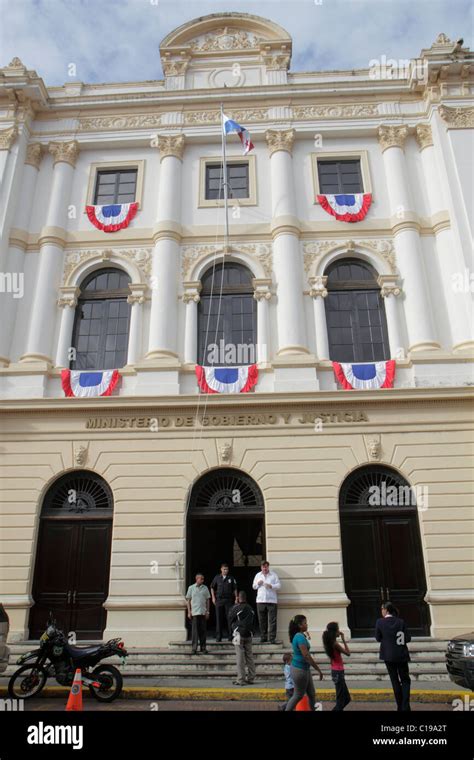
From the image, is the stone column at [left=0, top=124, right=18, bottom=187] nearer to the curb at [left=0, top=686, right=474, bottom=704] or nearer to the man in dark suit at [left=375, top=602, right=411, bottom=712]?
the curb at [left=0, top=686, right=474, bottom=704]

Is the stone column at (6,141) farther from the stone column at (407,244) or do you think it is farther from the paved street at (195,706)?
the paved street at (195,706)

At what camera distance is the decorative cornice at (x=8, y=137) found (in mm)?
19031

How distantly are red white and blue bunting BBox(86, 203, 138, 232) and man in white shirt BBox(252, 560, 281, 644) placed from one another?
11569 millimetres

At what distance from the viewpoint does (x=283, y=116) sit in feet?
64.5

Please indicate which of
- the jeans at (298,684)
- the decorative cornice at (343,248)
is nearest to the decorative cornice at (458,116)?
the decorative cornice at (343,248)

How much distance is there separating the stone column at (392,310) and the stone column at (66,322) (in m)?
9.48

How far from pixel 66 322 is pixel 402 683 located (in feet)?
43.4

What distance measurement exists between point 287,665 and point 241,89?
1844 cm

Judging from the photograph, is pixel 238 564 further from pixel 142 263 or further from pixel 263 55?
pixel 263 55

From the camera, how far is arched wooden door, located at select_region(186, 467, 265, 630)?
48.8 ft

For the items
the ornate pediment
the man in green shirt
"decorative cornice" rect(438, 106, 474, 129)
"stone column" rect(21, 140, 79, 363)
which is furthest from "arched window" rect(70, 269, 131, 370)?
"decorative cornice" rect(438, 106, 474, 129)

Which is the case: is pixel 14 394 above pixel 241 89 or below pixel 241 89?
below
